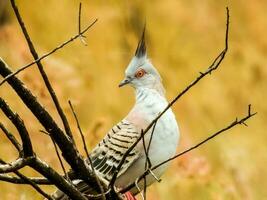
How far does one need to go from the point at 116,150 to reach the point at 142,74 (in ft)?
1.22

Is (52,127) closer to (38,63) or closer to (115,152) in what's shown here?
(38,63)

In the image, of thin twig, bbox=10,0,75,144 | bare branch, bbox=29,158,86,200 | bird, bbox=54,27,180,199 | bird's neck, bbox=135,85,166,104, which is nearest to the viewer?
thin twig, bbox=10,0,75,144

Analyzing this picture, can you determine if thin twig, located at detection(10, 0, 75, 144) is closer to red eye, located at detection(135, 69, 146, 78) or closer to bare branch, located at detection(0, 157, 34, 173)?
bare branch, located at detection(0, 157, 34, 173)

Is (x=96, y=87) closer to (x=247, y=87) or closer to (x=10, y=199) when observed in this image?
(x=247, y=87)

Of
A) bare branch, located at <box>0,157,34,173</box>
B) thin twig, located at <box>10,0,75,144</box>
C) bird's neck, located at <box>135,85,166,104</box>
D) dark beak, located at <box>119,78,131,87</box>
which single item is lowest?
bare branch, located at <box>0,157,34,173</box>

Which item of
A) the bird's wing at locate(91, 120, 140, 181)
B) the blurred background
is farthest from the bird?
the blurred background

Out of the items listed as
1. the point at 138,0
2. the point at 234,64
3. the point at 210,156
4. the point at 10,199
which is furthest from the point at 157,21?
Answer: the point at 10,199

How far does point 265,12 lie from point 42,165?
181 inches

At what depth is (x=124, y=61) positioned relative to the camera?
5.49m

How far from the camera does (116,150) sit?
2.62 metres

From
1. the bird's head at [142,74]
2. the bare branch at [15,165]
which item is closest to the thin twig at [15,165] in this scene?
the bare branch at [15,165]

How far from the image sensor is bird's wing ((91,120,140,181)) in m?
2.58

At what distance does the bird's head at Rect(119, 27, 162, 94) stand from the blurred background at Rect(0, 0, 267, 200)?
1.36 m

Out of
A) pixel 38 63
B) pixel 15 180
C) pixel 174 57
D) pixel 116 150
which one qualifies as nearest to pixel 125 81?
pixel 116 150
